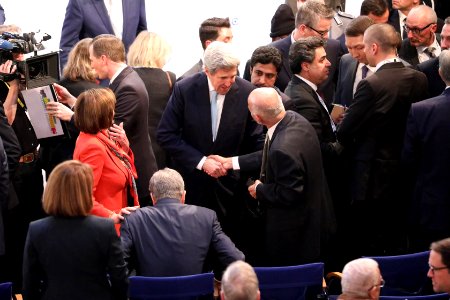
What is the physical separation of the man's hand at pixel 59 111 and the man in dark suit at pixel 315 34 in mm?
1911

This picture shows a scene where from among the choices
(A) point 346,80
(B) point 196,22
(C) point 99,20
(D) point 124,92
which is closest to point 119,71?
(D) point 124,92

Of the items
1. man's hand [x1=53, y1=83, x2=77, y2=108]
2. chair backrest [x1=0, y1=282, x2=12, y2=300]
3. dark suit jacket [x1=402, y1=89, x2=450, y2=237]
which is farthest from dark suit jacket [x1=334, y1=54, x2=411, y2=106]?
chair backrest [x1=0, y1=282, x2=12, y2=300]

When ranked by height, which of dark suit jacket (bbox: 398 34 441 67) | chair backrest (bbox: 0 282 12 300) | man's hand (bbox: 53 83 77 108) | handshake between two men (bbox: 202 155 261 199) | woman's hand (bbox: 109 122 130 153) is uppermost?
dark suit jacket (bbox: 398 34 441 67)

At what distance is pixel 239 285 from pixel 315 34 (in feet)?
11.8

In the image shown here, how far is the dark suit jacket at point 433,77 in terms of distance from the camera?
23.0ft

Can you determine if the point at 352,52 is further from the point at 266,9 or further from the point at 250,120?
the point at 266,9

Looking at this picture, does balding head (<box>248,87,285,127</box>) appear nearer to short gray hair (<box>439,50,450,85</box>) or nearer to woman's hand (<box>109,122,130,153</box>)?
woman's hand (<box>109,122,130,153</box>)

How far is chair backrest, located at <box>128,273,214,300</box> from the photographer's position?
5.18 metres

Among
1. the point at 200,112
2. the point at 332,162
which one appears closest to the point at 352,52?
the point at 332,162

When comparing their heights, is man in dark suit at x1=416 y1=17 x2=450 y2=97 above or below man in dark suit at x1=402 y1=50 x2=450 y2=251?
above

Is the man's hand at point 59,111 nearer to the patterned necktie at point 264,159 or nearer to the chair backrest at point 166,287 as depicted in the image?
the patterned necktie at point 264,159

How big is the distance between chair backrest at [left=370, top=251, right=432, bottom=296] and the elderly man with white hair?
677 mm

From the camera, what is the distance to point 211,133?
21.6 ft

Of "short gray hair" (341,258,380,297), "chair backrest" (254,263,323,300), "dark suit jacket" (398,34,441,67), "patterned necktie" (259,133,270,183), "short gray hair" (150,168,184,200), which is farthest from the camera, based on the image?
"dark suit jacket" (398,34,441,67)
